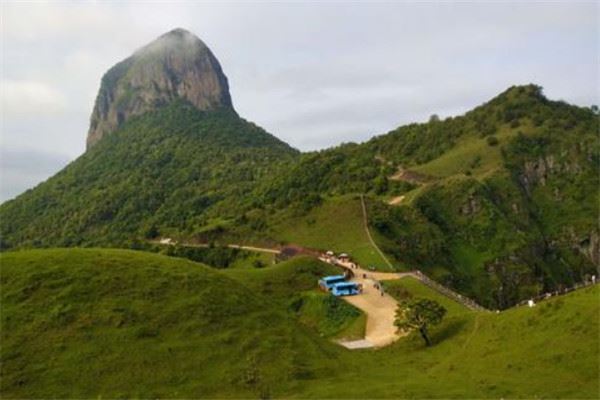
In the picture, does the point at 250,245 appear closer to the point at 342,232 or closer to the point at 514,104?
the point at 342,232

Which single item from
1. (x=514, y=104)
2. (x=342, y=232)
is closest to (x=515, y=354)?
(x=342, y=232)

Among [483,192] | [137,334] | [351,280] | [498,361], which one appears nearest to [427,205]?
[483,192]

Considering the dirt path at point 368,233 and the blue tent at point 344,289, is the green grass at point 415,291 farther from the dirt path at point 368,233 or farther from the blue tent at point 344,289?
the dirt path at point 368,233

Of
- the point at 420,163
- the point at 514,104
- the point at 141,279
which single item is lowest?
the point at 141,279

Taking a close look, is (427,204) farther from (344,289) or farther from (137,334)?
(137,334)

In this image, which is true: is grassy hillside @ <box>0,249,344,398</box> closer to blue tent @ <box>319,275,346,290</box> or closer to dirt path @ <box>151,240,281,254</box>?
blue tent @ <box>319,275,346,290</box>

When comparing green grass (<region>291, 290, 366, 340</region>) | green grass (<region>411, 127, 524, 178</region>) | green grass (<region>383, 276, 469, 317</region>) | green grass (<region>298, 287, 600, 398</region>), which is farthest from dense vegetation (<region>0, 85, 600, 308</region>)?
green grass (<region>298, 287, 600, 398</region>)

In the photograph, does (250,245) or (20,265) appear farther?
(250,245)
